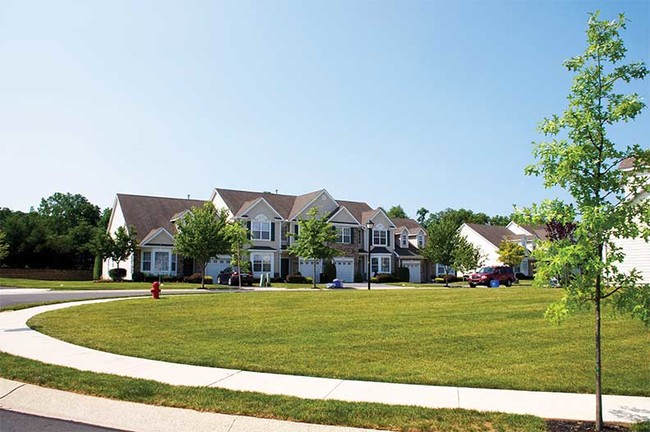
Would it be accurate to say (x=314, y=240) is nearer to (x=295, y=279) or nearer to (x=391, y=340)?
(x=295, y=279)

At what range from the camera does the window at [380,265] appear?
58438 millimetres

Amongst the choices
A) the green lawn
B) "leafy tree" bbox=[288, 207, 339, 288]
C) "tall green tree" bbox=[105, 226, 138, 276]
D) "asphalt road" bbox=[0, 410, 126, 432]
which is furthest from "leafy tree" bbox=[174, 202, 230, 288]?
"asphalt road" bbox=[0, 410, 126, 432]

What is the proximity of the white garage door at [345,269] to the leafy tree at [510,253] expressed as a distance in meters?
18.2

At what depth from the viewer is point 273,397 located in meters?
7.68

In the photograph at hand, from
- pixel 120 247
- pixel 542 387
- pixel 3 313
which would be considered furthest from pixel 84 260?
pixel 542 387

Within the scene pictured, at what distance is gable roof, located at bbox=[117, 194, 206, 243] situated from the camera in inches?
1982

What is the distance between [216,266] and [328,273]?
1070 centimetres

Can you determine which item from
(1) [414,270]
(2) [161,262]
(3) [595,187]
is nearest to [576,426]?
(3) [595,187]

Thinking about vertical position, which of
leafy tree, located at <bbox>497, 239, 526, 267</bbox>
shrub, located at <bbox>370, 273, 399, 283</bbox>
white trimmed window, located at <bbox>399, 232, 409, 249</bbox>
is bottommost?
shrub, located at <bbox>370, 273, 399, 283</bbox>

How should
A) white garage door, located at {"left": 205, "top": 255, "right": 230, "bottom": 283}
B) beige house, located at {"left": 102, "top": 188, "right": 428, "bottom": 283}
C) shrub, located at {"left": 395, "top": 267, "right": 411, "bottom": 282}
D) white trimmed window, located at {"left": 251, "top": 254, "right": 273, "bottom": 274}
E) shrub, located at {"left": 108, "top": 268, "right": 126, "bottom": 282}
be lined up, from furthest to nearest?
1. shrub, located at {"left": 395, "top": 267, "right": 411, "bottom": 282}
2. white trimmed window, located at {"left": 251, "top": 254, "right": 273, "bottom": 274}
3. white garage door, located at {"left": 205, "top": 255, "right": 230, "bottom": 283}
4. beige house, located at {"left": 102, "top": 188, "right": 428, "bottom": 283}
5. shrub, located at {"left": 108, "top": 268, "right": 126, "bottom": 282}

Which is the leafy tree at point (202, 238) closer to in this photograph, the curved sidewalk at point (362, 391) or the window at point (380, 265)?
the window at point (380, 265)

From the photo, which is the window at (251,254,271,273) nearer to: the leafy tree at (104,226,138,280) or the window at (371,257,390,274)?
the leafy tree at (104,226,138,280)

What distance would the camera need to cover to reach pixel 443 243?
55.5 meters

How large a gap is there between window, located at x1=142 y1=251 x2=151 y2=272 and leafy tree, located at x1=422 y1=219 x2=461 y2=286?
27.4m
